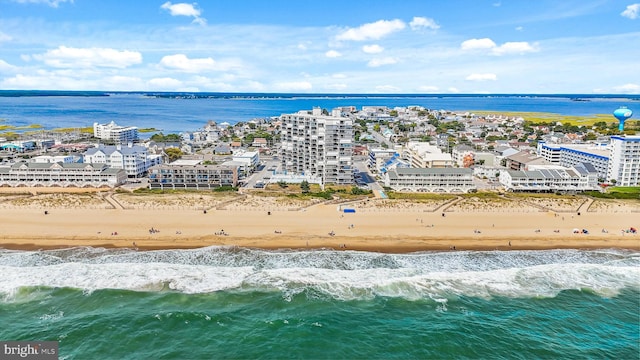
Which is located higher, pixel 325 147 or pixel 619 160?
pixel 325 147

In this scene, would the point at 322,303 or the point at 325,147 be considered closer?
the point at 322,303

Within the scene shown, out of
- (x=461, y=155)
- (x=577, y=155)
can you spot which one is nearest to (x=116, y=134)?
(x=461, y=155)

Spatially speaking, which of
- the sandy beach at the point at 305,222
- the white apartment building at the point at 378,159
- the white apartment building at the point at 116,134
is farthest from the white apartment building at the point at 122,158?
the white apartment building at the point at 378,159

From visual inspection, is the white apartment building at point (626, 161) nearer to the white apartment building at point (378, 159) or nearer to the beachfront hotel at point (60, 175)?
the white apartment building at point (378, 159)

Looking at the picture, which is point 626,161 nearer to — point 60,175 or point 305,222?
point 305,222

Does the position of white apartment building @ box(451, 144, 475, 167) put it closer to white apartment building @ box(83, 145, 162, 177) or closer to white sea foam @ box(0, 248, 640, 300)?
white sea foam @ box(0, 248, 640, 300)

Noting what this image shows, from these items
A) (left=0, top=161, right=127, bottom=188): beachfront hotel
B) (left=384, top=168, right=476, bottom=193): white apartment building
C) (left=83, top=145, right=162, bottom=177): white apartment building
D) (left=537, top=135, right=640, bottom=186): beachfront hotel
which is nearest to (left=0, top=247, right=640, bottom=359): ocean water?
(left=384, top=168, right=476, bottom=193): white apartment building
